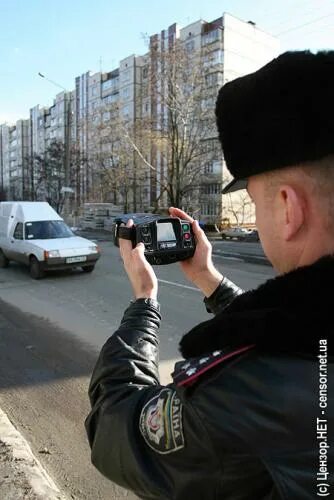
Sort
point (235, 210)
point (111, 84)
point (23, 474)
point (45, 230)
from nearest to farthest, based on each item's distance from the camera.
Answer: point (23, 474)
point (45, 230)
point (235, 210)
point (111, 84)

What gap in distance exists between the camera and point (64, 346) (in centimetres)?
533

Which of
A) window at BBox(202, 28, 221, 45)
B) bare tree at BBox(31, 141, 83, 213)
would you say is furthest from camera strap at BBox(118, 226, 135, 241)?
bare tree at BBox(31, 141, 83, 213)

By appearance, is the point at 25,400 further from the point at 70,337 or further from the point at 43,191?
the point at 43,191

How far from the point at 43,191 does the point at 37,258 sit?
59528 mm

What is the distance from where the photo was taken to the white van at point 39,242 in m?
10.1

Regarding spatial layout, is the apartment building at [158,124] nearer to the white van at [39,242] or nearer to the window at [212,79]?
the window at [212,79]

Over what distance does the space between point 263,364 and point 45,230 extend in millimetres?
10972

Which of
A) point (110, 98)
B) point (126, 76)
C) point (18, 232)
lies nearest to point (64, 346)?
point (18, 232)

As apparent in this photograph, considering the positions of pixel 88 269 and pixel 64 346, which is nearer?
pixel 64 346

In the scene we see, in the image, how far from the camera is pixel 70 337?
225 inches

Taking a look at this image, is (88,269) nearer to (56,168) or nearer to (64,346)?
(64,346)

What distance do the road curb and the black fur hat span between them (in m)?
2.25

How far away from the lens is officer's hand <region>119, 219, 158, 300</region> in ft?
4.44

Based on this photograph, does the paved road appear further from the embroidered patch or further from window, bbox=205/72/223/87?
window, bbox=205/72/223/87
